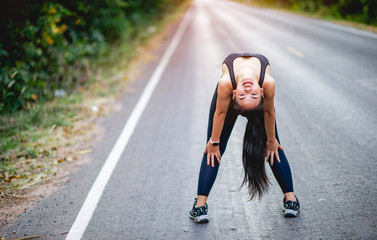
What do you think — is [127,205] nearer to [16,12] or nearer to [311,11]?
[16,12]

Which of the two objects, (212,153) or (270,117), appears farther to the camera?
(212,153)

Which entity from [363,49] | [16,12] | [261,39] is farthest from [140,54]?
[363,49]

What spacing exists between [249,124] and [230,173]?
1321mm

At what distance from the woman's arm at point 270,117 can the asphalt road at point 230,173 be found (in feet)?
2.18

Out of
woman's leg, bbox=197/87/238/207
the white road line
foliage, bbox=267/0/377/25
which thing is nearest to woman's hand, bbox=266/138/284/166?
woman's leg, bbox=197/87/238/207

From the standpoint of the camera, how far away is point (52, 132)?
18.6 feet

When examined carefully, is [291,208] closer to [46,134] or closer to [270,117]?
[270,117]

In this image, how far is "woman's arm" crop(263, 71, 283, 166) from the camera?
8.91 ft

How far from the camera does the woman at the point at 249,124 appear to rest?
8.73ft

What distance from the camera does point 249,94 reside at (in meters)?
2.60

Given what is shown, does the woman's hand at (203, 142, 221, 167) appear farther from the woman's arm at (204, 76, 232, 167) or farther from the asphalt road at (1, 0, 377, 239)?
the asphalt road at (1, 0, 377, 239)

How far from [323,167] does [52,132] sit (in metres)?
4.37

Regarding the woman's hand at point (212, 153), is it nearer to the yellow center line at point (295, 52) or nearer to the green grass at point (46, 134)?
the green grass at point (46, 134)

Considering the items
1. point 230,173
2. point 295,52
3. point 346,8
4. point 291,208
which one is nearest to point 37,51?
point 230,173
